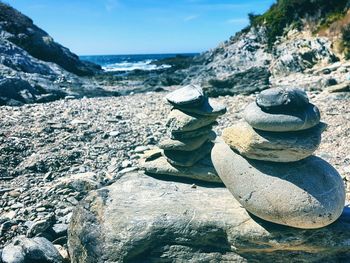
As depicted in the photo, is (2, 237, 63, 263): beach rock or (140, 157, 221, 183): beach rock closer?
(2, 237, 63, 263): beach rock

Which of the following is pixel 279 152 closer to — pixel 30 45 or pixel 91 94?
pixel 91 94

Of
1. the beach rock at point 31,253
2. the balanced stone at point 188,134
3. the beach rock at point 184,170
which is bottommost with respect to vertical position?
the beach rock at point 31,253

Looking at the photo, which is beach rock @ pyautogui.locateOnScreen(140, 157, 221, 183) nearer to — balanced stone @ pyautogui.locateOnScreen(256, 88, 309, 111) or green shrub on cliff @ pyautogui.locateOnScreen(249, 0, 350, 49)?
balanced stone @ pyautogui.locateOnScreen(256, 88, 309, 111)

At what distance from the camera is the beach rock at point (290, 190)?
17.3 ft

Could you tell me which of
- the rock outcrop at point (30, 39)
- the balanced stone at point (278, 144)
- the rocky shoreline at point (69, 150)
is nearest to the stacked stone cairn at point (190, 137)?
the rocky shoreline at point (69, 150)

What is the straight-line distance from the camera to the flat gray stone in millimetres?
7309

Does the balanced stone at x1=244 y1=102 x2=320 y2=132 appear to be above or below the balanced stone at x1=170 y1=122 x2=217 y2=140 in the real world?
above

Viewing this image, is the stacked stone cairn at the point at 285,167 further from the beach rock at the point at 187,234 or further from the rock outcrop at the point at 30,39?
the rock outcrop at the point at 30,39

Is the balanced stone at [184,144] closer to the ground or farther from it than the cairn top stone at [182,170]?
farther from it

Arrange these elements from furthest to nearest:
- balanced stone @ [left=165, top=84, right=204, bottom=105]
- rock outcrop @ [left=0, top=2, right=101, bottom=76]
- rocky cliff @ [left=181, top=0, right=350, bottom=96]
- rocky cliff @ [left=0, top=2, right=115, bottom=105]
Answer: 1. rock outcrop @ [left=0, top=2, right=101, bottom=76]
2. rocky cliff @ [left=181, top=0, right=350, bottom=96]
3. rocky cliff @ [left=0, top=2, right=115, bottom=105]
4. balanced stone @ [left=165, top=84, right=204, bottom=105]

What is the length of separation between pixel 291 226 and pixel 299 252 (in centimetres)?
49

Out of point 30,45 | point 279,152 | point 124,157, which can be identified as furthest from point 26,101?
point 30,45

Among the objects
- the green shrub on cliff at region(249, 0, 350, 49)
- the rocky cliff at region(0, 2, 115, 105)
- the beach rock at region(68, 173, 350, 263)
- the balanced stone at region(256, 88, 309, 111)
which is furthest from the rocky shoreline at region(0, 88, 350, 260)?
the green shrub on cliff at region(249, 0, 350, 49)

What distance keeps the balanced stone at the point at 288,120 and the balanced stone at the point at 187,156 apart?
2.07m
